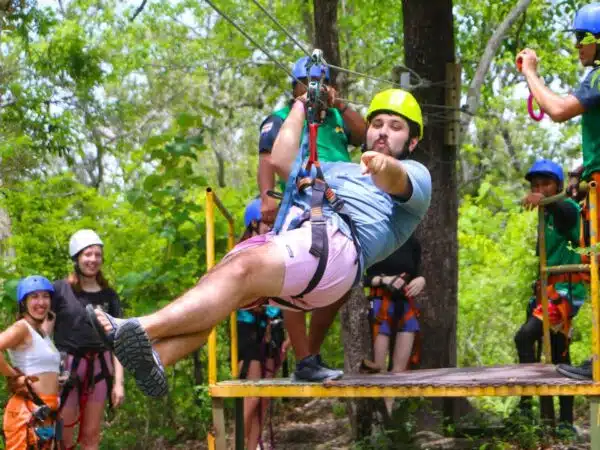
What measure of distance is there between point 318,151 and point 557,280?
8.65 feet

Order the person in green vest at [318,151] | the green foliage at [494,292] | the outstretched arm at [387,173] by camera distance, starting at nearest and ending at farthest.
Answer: the outstretched arm at [387,173], the person in green vest at [318,151], the green foliage at [494,292]

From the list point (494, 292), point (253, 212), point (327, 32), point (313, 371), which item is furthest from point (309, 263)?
point (494, 292)

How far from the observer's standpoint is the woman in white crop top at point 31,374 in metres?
8.20

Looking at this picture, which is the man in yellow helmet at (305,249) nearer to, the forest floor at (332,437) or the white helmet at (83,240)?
the forest floor at (332,437)

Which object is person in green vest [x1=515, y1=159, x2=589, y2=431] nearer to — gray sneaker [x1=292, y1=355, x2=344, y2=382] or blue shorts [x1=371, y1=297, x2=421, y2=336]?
blue shorts [x1=371, y1=297, x2=421, y2=336]

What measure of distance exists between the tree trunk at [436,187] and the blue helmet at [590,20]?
3140mm

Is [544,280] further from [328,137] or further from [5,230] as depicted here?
[5,230]

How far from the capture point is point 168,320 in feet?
15.2

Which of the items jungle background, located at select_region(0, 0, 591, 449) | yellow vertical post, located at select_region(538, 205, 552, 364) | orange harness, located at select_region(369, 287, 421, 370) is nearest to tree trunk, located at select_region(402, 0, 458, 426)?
jungle background, located at select_region(0, 0, 591, 449)

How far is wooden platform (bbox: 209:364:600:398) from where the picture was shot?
5.95m

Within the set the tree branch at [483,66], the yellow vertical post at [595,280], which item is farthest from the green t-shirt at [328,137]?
the tree branch at [483,66]

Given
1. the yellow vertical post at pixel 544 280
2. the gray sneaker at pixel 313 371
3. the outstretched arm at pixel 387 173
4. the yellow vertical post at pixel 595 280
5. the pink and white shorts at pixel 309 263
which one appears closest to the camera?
the pink and white shorts at pixel 309 263

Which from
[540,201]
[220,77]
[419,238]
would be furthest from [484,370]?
[220,77]

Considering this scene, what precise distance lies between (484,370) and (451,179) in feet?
8.72
